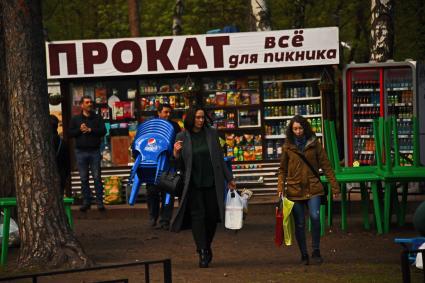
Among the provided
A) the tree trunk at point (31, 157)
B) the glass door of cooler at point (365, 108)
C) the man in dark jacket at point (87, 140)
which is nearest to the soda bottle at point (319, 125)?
the glass door of cooler at point (365, 108)

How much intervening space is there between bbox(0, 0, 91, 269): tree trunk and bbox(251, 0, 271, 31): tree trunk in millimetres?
14009

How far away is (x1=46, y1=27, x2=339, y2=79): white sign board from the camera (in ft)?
71.6

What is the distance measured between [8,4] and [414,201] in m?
9.47

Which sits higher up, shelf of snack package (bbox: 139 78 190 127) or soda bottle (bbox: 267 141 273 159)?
shelf of snack package (bbox: 139 78 190 127)

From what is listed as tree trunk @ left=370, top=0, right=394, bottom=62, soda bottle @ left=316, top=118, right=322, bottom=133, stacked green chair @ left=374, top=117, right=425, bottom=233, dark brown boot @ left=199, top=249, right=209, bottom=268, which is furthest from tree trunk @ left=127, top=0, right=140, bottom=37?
dark brown boot @ left=199, top=249, right=209, bottom=268

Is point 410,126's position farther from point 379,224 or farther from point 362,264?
point 362,264

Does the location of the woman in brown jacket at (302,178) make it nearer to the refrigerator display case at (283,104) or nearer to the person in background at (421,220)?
the person in background at (421,220)

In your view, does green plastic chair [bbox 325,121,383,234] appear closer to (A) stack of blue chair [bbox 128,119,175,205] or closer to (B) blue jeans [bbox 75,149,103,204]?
(A) stack of blue chair [bbox 128,119,175,205]

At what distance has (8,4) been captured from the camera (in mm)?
13227

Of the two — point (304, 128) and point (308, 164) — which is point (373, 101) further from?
point (308, 164)

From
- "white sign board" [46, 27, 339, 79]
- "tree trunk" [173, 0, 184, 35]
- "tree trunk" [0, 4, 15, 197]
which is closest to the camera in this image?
"tree trunk" [0, 4, 15, 197]

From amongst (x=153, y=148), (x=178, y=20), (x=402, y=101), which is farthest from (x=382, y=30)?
(x=178, y=20)

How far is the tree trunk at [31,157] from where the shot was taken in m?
13.2

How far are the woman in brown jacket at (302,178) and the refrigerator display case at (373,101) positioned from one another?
931 centimetres
